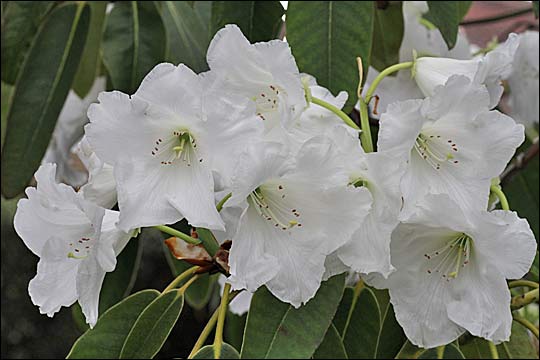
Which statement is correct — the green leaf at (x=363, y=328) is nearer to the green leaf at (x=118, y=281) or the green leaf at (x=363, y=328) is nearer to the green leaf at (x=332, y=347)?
the green leaf at (x=332, y=347)

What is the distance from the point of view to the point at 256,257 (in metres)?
0.60

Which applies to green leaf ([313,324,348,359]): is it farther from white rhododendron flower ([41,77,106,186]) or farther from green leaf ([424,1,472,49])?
white rhododendron flower ([41,77,106,186])

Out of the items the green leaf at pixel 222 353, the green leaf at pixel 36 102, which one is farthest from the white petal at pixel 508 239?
the green leaf at pixel 36 102

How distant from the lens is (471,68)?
27.1 inches

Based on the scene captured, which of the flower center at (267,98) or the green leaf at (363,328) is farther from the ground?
the flower center at (267,98)

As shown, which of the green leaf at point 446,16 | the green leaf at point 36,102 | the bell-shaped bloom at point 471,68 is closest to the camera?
the bell-shaped bloom at point 471,68

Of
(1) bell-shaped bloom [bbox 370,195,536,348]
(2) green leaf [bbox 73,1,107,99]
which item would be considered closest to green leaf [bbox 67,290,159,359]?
(1) bell-shaped bloom [bbox 370,195,536,348]

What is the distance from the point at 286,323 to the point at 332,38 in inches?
12.0

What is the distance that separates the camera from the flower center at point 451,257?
2.15 feet

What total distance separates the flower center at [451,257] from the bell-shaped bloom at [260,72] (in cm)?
15

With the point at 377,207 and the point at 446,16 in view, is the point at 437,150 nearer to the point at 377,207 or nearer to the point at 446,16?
the point at 377,207

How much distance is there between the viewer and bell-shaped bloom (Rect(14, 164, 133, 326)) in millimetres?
614

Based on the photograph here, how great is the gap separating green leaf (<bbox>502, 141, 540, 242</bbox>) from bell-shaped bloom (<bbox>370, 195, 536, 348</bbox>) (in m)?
0.57

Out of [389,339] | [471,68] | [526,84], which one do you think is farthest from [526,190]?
[471,68]
